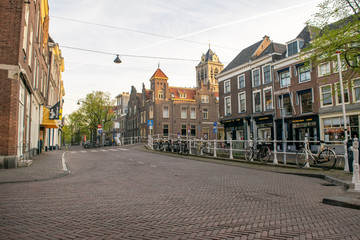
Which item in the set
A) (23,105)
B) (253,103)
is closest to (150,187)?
(23,105)

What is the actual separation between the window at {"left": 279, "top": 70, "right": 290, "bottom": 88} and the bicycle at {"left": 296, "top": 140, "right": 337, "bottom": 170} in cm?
1663

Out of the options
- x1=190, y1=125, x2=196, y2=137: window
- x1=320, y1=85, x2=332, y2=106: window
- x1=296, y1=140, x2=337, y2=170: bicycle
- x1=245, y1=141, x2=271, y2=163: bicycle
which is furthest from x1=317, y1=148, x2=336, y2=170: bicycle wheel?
x1=190, y1=125, x2=196, y2=137: window

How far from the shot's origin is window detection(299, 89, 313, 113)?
25.2m

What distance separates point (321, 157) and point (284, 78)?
17.8 m

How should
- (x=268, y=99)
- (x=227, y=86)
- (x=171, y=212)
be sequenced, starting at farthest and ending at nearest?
1. (x=227, y=86)
2. (x=268, y=99)
3. (x=171, y=212)

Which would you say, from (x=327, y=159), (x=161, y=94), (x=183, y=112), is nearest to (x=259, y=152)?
(x=327, y=159)

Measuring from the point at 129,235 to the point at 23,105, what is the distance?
1252cm

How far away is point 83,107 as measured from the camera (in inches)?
2002

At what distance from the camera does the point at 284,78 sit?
91.6ft

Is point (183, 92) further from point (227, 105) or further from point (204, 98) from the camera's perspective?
point (227, 105)

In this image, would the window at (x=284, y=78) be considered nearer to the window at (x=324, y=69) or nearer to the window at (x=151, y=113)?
the window at (x=324, y=69)

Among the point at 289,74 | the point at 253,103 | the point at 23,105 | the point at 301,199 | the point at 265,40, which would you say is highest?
the point at 265,40

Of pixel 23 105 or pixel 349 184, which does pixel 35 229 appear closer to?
pixel 349 184

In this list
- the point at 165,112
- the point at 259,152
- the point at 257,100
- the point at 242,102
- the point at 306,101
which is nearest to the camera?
the point at 259,152
